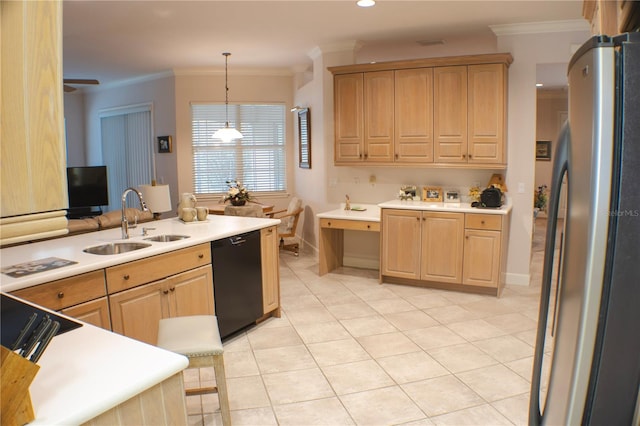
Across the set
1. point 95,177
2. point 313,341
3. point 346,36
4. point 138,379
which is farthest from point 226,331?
point 95,177

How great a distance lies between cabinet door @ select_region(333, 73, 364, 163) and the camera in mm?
5312

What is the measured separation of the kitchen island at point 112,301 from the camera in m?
1.27

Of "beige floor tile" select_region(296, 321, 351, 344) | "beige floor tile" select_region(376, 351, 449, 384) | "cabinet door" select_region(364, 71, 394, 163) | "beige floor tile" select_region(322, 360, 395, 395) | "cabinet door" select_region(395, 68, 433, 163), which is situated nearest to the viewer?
Answer: "beige floor tile" select_region(322, 360, 395, 395)

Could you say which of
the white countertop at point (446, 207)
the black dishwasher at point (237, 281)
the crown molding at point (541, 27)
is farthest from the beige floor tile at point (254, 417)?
the crown molding at point (541, 27)

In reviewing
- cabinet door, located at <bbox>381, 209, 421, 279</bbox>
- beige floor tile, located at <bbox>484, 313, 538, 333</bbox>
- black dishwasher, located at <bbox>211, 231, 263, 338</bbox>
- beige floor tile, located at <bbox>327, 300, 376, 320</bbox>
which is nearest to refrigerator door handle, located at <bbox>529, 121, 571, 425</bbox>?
black dishwasher, located at <bbox>211, 231, 263, 338</bbox>

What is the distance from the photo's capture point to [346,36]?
17.1 feet

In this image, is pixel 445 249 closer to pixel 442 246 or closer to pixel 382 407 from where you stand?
pixel 442 246

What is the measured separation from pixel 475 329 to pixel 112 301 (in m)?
2.77

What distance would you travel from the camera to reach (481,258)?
15.2ft

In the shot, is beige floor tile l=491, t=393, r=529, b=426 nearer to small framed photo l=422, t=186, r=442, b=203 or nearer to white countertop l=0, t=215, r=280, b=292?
white countertop l=0, t=215, r=280, b=292

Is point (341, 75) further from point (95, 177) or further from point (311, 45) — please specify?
point (95, 177)

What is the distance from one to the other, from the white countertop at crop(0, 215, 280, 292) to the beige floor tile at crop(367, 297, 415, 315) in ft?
4.39

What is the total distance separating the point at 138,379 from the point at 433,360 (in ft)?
8.00

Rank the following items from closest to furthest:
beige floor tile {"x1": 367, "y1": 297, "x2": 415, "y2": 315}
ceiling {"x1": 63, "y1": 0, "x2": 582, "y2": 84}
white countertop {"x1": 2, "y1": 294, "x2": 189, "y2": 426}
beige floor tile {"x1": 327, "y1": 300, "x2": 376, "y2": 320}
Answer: white countertop {"x1": 2, "y1": 294, "x2": 189, "y2": 426} < ceiling {"x1": 63, "y1": 0, "x2": 582, "y2": 84} < beige floor tile {"x1": 327, "y1": 300, "x2": 376, "y2": 320} < beige floor tile {"x1": 367, "y1": 297, "x2": 415, "y2": 315}
